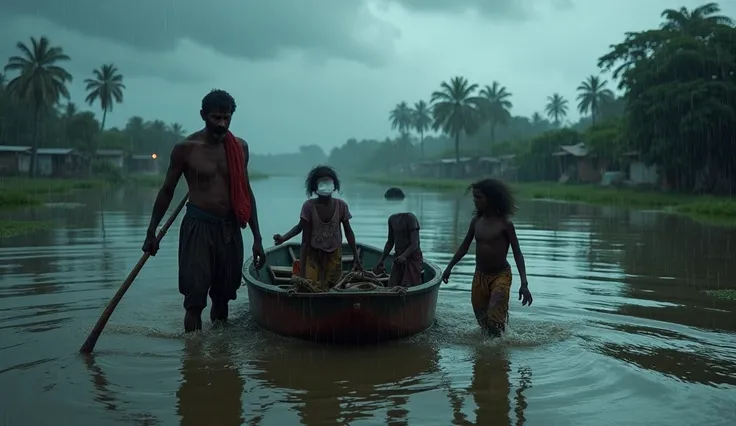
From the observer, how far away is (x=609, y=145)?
133 ft

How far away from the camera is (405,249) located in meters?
7.14

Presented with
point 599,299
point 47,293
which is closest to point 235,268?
point 47,293

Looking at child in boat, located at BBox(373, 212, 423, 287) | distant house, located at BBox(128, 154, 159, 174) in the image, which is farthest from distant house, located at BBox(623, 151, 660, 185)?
distant house, located at BBox(128, 154, 159, 174)

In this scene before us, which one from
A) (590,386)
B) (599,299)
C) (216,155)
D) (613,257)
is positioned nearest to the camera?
(590,386)

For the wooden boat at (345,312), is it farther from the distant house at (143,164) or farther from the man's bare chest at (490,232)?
the distant house at (143,164)

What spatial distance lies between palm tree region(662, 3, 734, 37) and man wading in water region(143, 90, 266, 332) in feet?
114

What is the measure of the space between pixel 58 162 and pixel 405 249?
5068 centimetres

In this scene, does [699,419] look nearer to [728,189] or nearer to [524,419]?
[524,419]

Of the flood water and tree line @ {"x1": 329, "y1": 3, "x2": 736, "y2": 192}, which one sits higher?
tree line @ {"x1": 329, "y1": 3, "x2": 736, "y2": 192}

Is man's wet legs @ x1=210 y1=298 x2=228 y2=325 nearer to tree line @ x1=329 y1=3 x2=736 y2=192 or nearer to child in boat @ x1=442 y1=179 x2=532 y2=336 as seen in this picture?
child in boat @ x1=442 y1=179 x2=532 y2=336

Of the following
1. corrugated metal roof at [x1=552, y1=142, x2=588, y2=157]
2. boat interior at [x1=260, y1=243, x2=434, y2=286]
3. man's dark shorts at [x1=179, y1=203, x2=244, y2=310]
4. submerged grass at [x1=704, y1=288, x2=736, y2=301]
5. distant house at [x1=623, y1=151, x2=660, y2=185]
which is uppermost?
corrugated metal roof at [x1=552, y1=142, x2=588, y2=157]

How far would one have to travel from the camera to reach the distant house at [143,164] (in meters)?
70.9

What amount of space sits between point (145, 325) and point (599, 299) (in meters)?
5.37

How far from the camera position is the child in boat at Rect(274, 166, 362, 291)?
6.78 meters
